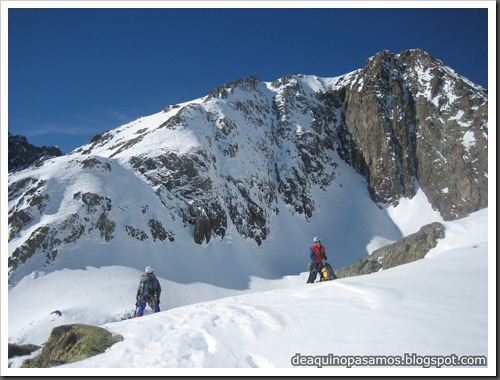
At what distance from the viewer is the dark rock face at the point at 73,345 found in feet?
20.0

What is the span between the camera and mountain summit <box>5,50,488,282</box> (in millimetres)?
30078

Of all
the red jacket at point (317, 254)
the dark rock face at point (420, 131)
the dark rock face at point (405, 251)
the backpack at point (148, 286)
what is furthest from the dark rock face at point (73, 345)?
the dark rock face at point (420, 131)

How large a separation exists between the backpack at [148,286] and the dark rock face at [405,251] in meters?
12.2

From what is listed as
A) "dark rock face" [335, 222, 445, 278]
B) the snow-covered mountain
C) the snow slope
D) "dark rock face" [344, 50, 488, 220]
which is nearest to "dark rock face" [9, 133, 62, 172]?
the snow-covered mountain

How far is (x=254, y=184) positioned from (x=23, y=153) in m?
65.2

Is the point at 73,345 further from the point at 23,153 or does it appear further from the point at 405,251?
the point at 23,153

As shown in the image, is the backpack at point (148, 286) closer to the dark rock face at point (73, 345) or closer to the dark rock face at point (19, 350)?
the dark rock face at point (19, 350)

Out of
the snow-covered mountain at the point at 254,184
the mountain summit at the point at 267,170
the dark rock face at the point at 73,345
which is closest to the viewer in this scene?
the dark rock face at the point at 73,345

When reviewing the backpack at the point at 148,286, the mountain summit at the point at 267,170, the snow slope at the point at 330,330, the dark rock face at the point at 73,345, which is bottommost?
the backpack at the point at 148,286

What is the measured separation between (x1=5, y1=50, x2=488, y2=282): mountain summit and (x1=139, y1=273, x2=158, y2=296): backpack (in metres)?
15.3

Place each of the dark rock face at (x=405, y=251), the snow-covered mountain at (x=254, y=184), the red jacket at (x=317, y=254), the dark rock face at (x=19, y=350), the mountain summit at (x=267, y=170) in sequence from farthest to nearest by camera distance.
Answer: the mountain summit at (x=267, y=170), the snow-covered mountain at (x=254, y=184), the dark rock face at (x=405, y=251), the red jacket at (x=317, y=254), the dark rock face at (x=19, y=350)

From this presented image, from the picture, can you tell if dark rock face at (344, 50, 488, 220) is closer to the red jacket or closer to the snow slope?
the red jacket

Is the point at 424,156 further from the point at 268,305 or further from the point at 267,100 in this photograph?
the point at 268,305

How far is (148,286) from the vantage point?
45.9ft
